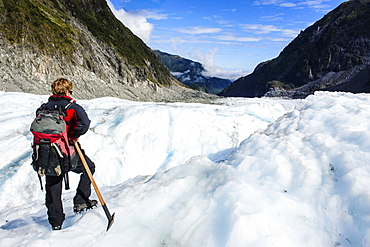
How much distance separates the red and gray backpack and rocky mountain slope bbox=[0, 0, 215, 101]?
52236 mm

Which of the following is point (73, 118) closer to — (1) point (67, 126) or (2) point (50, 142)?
(1) point (67, 126)

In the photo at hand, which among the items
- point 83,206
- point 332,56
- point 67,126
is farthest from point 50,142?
point 332,56

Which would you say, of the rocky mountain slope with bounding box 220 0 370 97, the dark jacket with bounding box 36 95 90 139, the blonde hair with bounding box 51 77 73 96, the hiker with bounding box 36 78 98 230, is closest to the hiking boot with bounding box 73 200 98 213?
the hiker with bounding box 36 78 98 230

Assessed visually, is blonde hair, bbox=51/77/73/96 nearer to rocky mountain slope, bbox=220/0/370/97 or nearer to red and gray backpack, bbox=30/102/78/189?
red and gray backpack, bbox=30/102/78/189

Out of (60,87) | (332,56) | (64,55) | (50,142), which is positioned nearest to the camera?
(50,142)

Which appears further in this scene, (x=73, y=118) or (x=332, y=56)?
(x=332, y=56)

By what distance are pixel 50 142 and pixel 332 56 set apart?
143 m

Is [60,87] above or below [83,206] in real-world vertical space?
above

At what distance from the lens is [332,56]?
116 meters

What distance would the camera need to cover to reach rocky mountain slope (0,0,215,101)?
49.6 meters

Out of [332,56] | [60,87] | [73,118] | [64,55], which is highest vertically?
[332,56]

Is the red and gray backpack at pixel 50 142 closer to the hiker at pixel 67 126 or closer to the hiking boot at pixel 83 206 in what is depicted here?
the hiker at pixel 67 126

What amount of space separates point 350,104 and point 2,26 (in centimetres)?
6865

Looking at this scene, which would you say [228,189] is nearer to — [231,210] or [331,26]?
[231,210]
